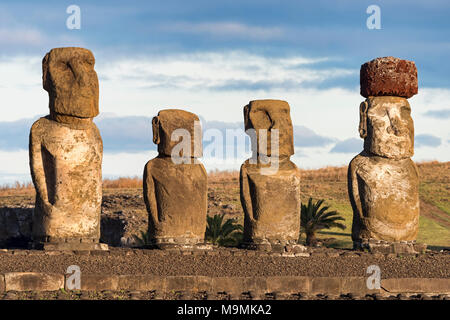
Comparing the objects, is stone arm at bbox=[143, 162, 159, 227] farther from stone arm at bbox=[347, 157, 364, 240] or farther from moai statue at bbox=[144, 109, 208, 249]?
stone arm at bbox=[347, 157, 364, 240]

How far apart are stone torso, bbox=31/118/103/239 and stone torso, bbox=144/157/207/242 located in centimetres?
110

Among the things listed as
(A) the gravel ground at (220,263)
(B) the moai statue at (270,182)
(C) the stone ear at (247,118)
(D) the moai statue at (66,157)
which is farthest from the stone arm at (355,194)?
(D) the moai statue at (66,157)

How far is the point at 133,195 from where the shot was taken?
84.8ft

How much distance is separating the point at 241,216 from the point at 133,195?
3.78 m

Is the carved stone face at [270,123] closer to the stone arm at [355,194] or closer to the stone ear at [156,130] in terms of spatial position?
the stone arm at [355,194]

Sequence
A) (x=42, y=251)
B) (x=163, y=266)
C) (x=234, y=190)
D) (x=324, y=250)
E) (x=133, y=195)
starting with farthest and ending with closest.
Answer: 1. (x=234, y=190)
2. (x=133, y=195)
3. (x=324, y=250)
4. (x=42, y=251)
5. (x=163, y=266)

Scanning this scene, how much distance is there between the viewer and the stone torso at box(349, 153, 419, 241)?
1636 cm

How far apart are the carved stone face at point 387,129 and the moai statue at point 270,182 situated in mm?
1641

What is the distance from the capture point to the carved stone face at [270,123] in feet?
52.4

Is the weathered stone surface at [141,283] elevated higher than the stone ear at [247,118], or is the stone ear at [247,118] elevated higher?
the stone ear at [247,118]

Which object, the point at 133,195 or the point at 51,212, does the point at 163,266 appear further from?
the point at 133,195

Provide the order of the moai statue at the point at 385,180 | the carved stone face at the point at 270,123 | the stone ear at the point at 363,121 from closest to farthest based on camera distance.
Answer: the carved stone face at the point at 270,123
the moai statue at the point at 385,180
the stone ear at the point at 363,121

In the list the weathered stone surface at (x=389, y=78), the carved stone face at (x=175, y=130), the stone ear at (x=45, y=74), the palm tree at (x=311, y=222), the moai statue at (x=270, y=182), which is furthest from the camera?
the palm tree at (x=311, y=222)
